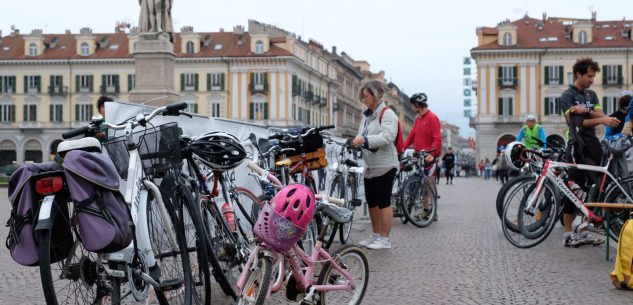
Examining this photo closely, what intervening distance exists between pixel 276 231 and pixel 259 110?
8162 cm

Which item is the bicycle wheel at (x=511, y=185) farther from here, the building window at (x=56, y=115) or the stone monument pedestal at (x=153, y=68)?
the building window at (x=56, y=115)

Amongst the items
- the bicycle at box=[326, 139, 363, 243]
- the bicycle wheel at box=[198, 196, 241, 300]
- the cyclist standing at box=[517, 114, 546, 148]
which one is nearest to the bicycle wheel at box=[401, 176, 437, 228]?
the bicycle at box=[326, 139, 363, 243]

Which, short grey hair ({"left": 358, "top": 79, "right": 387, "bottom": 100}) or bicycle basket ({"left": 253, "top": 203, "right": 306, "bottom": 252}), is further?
short grey hair ({"left": 358, "top": 79, "right": 387, "bottom": 100})

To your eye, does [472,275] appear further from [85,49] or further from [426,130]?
[85,49]

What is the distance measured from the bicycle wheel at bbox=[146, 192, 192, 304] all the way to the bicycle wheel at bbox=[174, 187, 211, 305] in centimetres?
5

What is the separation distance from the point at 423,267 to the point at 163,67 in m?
A: 15.2

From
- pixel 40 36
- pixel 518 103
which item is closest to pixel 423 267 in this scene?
pixel 518 103

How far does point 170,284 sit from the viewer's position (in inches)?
197

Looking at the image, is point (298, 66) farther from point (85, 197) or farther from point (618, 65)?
point (85, 197)

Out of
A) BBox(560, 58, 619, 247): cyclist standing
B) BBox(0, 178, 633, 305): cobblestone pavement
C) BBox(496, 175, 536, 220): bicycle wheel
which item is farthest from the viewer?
BBox(496, 175, 536, 220): bicycle wheel

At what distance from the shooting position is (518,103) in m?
80.8

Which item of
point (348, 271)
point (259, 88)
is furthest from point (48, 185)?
point (259, 88)

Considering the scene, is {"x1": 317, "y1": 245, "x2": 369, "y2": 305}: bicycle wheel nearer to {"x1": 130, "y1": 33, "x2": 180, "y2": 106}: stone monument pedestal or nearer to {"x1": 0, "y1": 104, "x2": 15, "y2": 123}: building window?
{"x1": 130, "y1": 33, "x2": 180, "y2": 106}: stone monument pedestal

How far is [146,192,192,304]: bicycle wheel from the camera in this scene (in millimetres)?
5164
